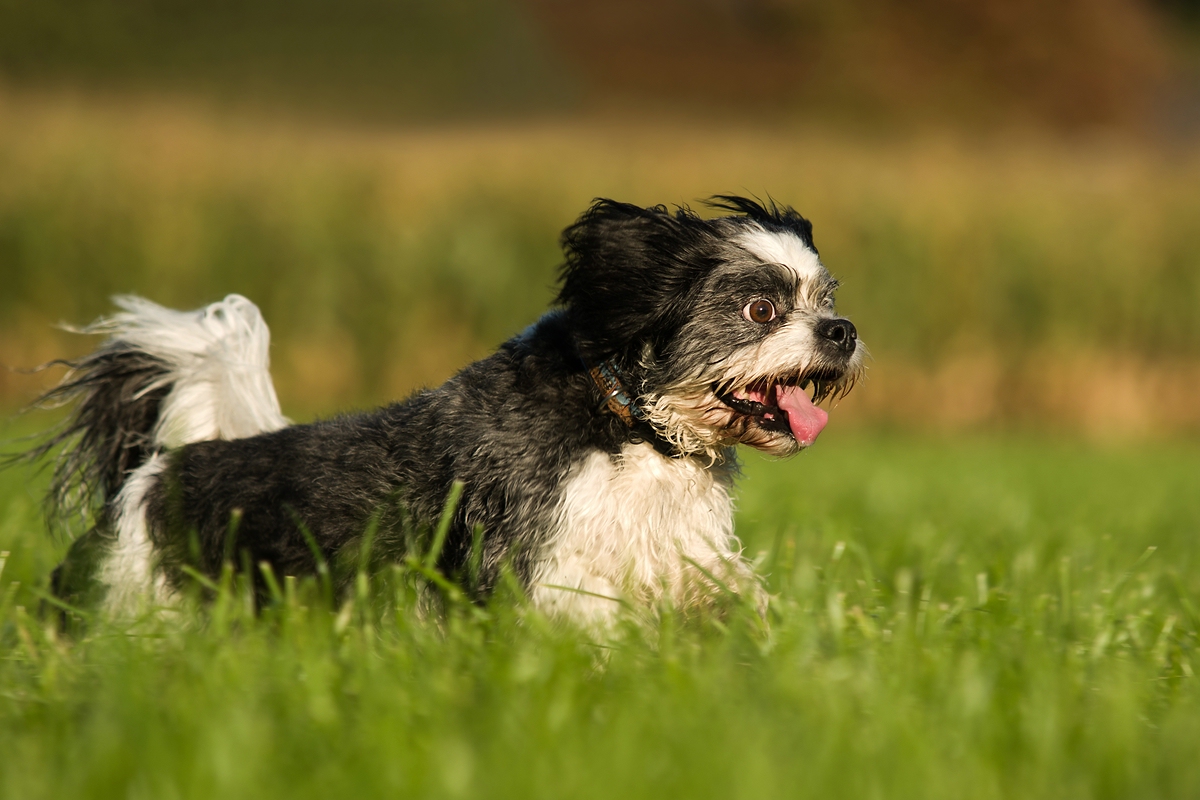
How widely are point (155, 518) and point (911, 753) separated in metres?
2.78

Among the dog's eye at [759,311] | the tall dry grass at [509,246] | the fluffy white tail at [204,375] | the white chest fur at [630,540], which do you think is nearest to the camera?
the white chest fur at [630,540]

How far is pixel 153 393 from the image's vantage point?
4324 millimetres

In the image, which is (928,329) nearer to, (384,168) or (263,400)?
(384,168)

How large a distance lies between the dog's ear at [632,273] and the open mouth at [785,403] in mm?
325

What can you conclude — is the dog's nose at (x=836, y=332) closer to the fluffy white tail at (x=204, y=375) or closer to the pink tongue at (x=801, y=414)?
the pink tongue at (x=801, y=414)

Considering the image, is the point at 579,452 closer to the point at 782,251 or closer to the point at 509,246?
the point at 782,251

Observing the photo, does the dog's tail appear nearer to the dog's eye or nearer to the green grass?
the green grass

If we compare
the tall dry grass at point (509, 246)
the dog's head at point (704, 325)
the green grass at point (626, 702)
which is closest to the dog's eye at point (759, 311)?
the dog's head at point (704, 325)

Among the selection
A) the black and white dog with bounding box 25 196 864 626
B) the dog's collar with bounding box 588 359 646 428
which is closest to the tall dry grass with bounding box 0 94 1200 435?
the black and white dog with bounding box 25 196 864 626

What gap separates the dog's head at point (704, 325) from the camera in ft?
12.0

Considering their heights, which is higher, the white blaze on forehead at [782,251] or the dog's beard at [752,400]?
the white blaze on forehead at [782,251]

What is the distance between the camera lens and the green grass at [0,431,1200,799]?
1.98m

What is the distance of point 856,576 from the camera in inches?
179

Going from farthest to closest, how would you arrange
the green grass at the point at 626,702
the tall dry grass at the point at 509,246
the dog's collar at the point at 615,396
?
1. the tall dry grass at the point at 509,246
2. the dog's collar at the point at 615,396
3. the green grass at the point at 626,702
